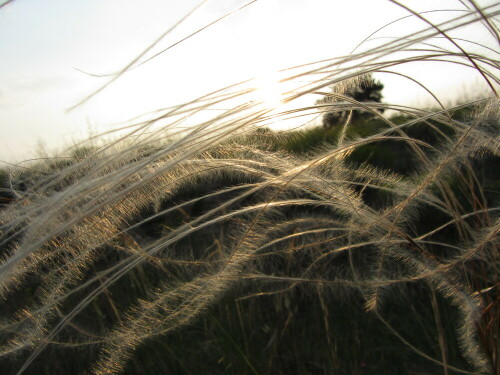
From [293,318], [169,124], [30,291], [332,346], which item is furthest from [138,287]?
[169,124]

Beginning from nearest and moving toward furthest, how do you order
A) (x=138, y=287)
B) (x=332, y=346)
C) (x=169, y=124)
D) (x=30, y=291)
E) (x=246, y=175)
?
(x=169, y=124) → (x=246, y=175) → (x=332, y=346) → (x=138, y=287) → (x=30, y=291)

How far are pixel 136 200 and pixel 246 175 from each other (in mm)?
312

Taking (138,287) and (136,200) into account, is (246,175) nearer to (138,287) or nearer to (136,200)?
(136,200)

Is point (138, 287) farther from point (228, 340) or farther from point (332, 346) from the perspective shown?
point (332, 346)

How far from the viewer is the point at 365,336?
2152 millimetres

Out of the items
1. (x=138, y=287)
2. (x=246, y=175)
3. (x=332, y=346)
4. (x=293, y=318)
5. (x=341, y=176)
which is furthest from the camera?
(x=138, y=287)

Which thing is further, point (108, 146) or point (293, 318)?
point (293, 318)

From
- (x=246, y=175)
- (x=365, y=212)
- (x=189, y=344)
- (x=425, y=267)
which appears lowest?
(x=189, y=344)

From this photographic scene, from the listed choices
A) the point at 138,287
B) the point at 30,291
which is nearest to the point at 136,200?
the point at 138,287

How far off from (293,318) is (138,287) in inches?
34.4

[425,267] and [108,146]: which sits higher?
[108,146]

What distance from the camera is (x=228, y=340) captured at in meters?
2.12

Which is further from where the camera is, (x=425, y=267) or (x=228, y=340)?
(x=228, y=340)

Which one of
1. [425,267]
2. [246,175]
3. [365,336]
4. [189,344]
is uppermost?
[246,175]
